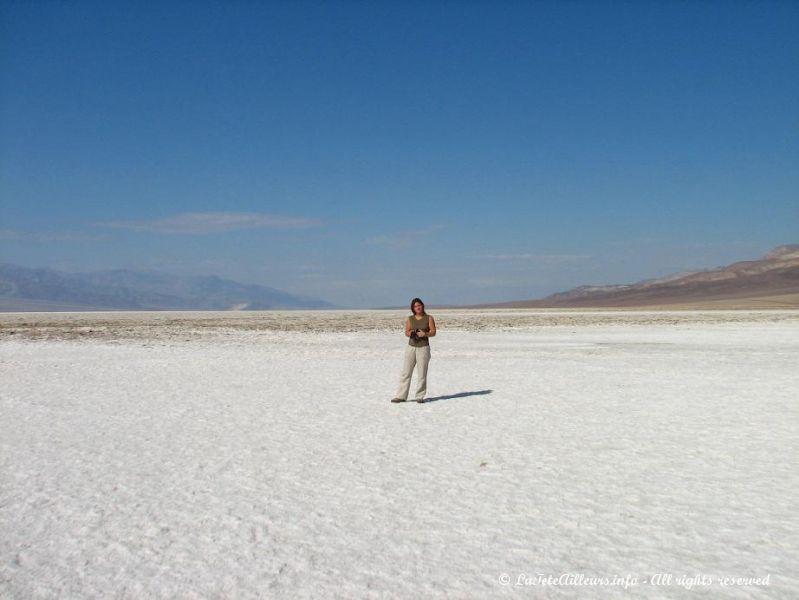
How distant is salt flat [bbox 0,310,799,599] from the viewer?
420 cm

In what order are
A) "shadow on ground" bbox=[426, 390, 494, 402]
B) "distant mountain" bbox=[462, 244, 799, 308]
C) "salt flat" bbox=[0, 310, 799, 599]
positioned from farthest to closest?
1. "distant mountain" bbox=[462, 244, 799, 308]
2. "shadow on ground" bbox=[426, 390, 494, 402]
3. "salt flat" bbox=[0, 310, 799, 599]

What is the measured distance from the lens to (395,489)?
593 cm

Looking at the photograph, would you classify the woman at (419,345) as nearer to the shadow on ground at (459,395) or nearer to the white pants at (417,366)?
the white pants at (417,366)

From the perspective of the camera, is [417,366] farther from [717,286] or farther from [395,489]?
[717,286]

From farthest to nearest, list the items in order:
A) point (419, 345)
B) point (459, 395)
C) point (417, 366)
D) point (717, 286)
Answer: point (717, 286) < point (459, 395) < point (417, 366) < point (419, 345)

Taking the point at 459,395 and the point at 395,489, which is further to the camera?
the point at 459,395

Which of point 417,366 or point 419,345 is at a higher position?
point 419,345

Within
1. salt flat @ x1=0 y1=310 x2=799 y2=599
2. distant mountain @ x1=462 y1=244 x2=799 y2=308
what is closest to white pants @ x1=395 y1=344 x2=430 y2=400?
salt flat @ x1=0 y1=310 x2=799 y2=599

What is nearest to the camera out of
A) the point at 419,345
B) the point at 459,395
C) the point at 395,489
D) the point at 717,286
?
the point at 395,489

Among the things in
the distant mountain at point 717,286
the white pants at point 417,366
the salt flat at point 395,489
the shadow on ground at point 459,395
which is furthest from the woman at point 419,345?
the distant mountain at point 717,286

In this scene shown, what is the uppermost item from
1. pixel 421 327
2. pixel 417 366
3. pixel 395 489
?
pixel 421 327

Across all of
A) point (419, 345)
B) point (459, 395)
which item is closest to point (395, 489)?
point (419, 345)

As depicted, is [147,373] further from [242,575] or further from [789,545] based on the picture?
[789,545]

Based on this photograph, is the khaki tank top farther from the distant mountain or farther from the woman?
the distant mountain
